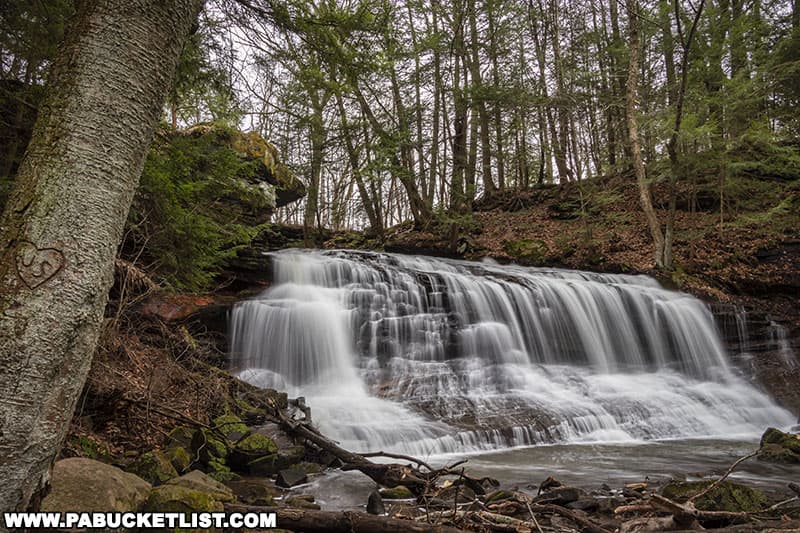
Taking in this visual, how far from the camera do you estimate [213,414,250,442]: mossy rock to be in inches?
180

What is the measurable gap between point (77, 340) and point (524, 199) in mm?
21467

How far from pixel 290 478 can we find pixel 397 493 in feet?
3.66

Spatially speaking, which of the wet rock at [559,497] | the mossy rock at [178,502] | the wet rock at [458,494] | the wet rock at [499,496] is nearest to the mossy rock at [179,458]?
the mossy rock at [178,502]

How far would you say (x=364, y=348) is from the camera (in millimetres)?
9141

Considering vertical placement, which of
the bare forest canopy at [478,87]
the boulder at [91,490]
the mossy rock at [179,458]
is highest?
the bare forest canopy at [478,87]

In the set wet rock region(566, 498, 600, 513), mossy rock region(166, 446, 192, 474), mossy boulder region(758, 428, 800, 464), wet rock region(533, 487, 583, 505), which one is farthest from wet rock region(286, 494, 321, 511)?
mossy boulder region(758, 428, 800, 464)

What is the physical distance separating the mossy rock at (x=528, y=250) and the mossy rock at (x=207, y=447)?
514 inches

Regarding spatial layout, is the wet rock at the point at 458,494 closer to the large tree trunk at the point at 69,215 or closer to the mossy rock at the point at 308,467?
the mossy rock at the point at 308,467

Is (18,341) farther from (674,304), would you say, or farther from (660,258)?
(660,258)

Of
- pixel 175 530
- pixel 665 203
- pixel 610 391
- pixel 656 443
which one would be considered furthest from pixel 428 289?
pixel 665 203

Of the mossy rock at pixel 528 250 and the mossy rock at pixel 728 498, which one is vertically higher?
the mossy rock at pixel 528 250

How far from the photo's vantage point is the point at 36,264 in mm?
1551

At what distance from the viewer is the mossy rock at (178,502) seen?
84.0 inches

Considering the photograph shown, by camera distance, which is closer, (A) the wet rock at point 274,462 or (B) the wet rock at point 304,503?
(B) the wet rock at point 304,503
